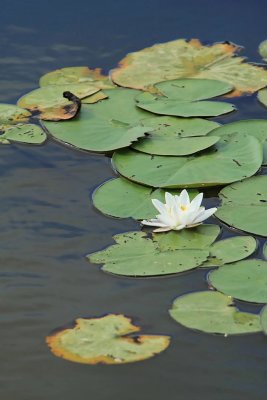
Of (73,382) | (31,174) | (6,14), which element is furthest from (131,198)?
(6,14)

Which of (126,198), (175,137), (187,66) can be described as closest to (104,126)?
(175,137)

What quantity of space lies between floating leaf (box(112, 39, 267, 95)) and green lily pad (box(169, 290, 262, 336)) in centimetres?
148

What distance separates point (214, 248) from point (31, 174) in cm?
86

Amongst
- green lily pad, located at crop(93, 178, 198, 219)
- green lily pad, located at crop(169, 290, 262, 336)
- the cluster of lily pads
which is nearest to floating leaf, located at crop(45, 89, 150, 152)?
the cluster of lily pads

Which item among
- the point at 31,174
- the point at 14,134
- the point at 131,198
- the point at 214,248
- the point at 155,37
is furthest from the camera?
the point at 155,37

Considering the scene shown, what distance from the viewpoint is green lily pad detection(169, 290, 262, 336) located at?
233cm

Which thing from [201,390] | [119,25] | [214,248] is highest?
[119,25]

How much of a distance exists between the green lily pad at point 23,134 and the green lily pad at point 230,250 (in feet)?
3.32

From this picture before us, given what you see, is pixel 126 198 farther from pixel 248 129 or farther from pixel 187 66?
pixel 187 66

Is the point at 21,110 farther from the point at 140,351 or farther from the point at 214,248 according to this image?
the point at 140,351

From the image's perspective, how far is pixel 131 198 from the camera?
295 centimetres

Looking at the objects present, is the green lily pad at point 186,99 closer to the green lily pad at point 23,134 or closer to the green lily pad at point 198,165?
the green lily pad at point 198,165

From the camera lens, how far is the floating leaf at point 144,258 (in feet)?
8.43

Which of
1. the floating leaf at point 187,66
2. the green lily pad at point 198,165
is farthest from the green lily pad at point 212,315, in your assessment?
the floating leaf at point 187,66
